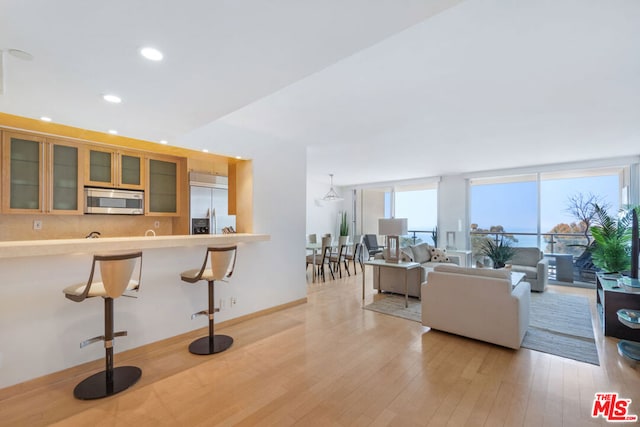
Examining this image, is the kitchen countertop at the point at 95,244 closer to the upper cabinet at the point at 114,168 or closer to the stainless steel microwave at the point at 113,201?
the stainless steel microwave at the point at 113,201

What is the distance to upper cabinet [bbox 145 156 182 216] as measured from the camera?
13.9 feet

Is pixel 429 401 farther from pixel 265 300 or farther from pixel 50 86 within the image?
pixel 50 86

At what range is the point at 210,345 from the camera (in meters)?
2.95

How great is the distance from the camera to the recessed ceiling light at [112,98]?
7.22 ft

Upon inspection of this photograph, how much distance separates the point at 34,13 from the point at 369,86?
2238 mm

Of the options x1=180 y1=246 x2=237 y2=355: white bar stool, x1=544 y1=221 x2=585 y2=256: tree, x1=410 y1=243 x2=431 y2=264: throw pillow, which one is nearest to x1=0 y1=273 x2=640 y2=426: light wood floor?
x1=180 y1=246 x2=237 y2=355: white bar stool

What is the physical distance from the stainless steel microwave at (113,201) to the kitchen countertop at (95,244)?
4.30 feet

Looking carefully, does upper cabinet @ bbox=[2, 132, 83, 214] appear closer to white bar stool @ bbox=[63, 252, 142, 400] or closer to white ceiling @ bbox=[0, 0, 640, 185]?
white ceiling @ bbox=[0, 0, 640, 185]

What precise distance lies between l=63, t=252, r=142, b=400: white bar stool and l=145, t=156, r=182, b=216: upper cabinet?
2032 millimetres

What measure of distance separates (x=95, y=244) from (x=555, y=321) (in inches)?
207

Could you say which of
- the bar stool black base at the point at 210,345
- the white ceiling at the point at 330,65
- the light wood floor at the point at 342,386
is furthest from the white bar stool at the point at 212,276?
the white ceiling at the point at 330,65

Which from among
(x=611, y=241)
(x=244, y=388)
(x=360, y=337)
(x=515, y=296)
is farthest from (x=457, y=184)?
(x=244, y=388)

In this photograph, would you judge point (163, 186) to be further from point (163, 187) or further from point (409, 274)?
point (409, 274)

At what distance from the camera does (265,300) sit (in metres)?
4.05
